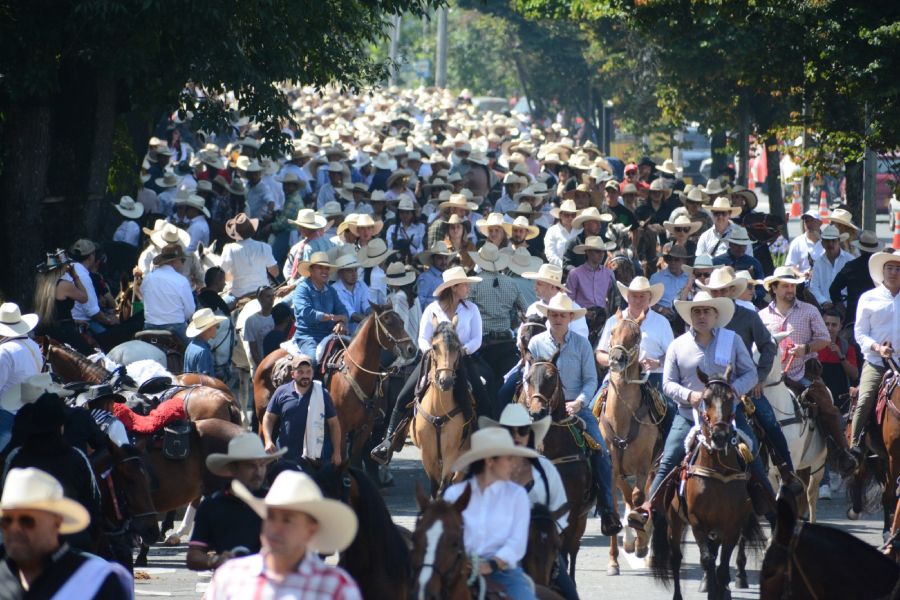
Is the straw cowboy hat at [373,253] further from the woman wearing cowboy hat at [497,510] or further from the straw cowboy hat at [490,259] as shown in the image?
the woman wearing cowboy hat at [497,510]

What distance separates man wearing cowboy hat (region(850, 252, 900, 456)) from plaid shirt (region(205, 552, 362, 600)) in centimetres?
1032

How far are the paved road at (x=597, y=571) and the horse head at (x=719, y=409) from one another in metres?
1.49

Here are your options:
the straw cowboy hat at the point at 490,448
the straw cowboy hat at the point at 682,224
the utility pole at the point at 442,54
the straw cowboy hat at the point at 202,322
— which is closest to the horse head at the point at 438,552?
the straw cowboy hat at the point at 490,448

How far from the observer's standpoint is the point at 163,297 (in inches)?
730

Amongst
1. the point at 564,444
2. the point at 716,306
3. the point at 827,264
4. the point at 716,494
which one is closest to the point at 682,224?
the point at 827,264

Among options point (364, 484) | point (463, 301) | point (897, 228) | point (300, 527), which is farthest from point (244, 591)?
point (897, 228)

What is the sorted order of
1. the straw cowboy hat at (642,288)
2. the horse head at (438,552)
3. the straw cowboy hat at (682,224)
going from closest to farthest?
the horse head at (438,552), the straw cowboy hat at (642,288), the straw cowboy hat at (682,224)

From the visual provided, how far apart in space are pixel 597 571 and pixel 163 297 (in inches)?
259

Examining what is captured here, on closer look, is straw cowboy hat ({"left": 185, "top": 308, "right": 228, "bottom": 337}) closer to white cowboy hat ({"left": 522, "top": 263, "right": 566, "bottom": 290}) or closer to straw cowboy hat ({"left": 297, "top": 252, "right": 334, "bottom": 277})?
straw cowboy hat ({"left": 297, "top": 252, "right": 334, "bottom": 277})

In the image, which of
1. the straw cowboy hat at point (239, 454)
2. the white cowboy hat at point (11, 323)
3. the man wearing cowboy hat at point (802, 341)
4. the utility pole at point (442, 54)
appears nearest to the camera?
the straw cowboy hat at point (239, 454)

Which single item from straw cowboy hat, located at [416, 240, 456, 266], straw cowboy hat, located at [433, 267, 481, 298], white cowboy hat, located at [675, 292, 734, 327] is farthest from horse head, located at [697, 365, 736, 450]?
straw cowboy hat, located at [416, 240, 456, 266]

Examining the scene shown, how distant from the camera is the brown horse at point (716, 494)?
12.8 meters

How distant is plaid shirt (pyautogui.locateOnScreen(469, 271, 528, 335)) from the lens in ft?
62.3

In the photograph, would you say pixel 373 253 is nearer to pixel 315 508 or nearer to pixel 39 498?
pixel 39 498
